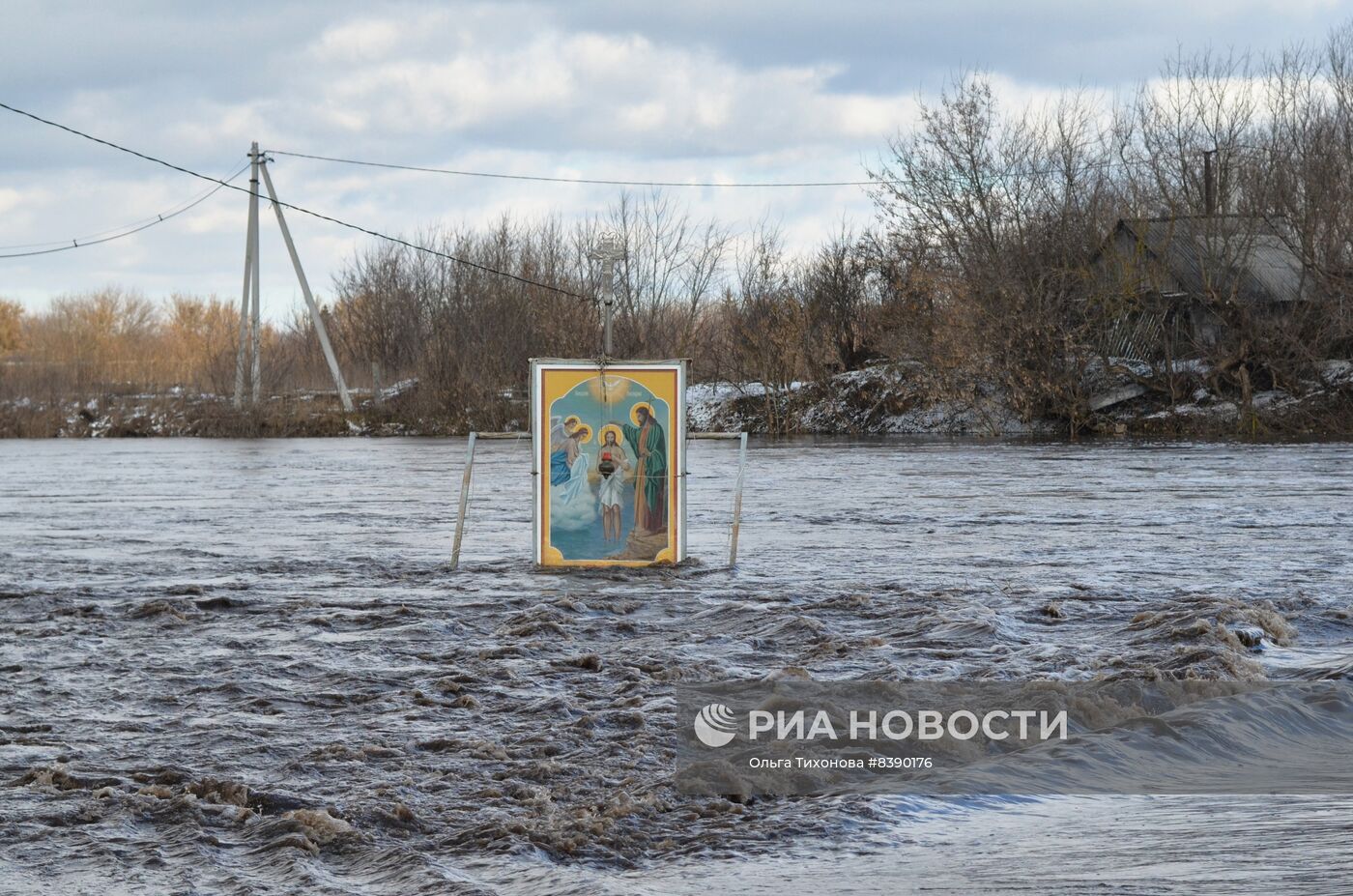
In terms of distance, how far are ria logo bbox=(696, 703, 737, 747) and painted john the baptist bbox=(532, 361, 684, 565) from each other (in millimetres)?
5391

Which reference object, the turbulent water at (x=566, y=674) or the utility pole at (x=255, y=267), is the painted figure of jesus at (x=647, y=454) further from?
the utility pole at (x=255, y=267)

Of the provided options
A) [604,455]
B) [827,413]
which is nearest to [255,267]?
[827,413]

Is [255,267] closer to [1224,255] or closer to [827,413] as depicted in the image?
[827,413]

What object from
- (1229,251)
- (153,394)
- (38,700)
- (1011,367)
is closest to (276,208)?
(153,394)

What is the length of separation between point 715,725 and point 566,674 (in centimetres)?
146

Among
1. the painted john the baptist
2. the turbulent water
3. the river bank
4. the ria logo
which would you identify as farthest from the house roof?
the ria logo

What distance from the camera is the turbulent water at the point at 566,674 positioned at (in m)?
4.71

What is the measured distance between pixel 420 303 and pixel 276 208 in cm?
1923

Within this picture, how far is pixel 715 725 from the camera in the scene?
6676 millimetres

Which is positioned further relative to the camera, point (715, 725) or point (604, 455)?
point (604, 455)

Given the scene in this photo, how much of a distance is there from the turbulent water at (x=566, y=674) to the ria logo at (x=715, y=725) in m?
0.22

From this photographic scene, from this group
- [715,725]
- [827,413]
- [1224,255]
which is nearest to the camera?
[715,725]

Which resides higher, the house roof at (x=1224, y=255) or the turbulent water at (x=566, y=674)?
the house roof at (x=1224, y=255)

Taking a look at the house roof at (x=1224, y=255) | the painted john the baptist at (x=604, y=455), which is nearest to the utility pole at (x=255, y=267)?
the house roof at (x=1224, y=255)
